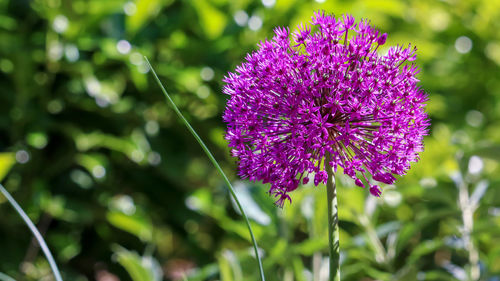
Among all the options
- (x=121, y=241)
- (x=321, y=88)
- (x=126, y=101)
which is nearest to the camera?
(x=321, y=88)

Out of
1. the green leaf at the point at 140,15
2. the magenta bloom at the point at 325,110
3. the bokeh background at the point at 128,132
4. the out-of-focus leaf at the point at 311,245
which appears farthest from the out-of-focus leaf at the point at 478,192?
the green leaf at the point at 140,15

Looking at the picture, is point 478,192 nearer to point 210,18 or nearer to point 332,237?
point 332,237

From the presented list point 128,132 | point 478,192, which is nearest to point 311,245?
point 478,192

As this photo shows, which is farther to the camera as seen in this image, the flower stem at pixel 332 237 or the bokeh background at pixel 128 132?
the bokeh background at pixel 128 132

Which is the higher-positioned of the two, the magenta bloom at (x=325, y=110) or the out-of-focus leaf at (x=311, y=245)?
the out-of-focus leaf at (x=311, y=245)

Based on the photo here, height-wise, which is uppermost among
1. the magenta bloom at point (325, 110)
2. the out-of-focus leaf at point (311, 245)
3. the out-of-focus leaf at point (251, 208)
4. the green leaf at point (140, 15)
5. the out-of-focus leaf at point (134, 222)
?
the green leaf at point (140, 15)

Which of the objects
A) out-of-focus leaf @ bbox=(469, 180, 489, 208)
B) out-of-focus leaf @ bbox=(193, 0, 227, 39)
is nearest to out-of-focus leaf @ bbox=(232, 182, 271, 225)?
out-of-focus leaf @ bbox=(469, 180, 489, 208)

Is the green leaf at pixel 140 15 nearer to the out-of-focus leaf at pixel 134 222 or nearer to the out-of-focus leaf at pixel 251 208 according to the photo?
the out-of-focus leaf at pixel 134 222

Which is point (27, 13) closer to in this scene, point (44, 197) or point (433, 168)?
point (44, 197)

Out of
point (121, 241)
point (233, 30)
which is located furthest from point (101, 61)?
point (121, 241)

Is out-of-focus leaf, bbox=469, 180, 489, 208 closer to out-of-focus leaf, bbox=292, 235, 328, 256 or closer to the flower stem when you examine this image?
out-of-focus leaf, bbox=292, 235, 328, 256
